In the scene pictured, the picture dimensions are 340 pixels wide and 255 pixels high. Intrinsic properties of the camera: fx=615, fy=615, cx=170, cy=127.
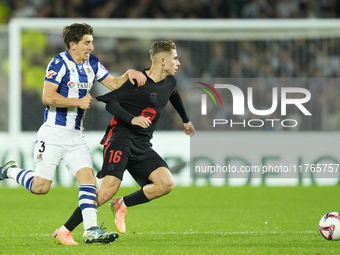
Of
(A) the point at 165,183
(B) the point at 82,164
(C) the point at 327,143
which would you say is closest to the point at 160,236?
(A) the point at 165,183

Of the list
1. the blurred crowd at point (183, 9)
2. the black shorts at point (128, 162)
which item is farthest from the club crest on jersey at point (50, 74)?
the blurred crowd at point (183, 9)

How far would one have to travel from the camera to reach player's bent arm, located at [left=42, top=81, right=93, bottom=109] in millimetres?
5480

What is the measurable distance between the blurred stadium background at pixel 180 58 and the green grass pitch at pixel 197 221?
1.22 meters

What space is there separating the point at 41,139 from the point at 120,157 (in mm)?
780

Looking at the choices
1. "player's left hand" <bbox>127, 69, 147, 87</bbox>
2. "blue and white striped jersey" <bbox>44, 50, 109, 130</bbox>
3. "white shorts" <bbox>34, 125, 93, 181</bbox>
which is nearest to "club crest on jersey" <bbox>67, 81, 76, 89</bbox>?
"blue and white striped jersey" <bbox>44, 50, 109, 130</bbox>

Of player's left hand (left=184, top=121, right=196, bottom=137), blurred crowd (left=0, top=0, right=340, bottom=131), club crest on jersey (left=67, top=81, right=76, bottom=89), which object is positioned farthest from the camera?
blurred crowd (left=0, top=0, right=340, bottom=131)

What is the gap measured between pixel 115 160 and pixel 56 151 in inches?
23.7

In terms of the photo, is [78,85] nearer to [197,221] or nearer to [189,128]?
[189,128]

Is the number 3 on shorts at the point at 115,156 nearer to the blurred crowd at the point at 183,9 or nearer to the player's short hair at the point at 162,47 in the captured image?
the player's short hair at the point at 162,47

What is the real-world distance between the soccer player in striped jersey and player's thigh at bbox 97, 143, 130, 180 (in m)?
0.29

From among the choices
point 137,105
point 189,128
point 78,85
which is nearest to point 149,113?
point 137,105

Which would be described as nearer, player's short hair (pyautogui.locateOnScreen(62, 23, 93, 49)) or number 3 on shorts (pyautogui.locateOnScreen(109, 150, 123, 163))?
player's short hair (pyautogui.locateOnScreen(62, 23, 93, 49))

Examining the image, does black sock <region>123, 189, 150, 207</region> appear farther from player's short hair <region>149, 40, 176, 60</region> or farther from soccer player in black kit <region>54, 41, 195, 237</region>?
player's short hair <region>149, 40, 176, 60</region>

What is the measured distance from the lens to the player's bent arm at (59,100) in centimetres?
548
